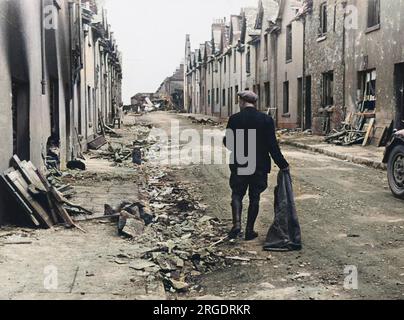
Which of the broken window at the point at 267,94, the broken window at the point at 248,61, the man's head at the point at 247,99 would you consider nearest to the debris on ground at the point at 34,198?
the man's head at the point at 247,99

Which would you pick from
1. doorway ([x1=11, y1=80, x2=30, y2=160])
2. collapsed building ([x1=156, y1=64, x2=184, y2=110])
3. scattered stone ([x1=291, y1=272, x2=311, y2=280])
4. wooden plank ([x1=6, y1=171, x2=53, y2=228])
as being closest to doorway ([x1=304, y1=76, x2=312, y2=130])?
doorway ([x1=11, y1=80, x2=30, y2=160])

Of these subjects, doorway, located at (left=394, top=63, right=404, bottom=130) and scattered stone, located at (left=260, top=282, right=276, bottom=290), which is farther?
doorway, located at (left=394, top=63, right=404, bottom=130)

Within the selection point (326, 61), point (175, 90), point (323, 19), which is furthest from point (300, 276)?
point (175, 90)

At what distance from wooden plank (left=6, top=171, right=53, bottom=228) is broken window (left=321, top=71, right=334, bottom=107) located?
1731 centimetres

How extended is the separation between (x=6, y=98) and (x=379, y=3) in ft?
47.2

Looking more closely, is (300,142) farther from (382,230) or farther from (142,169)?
(382,230)

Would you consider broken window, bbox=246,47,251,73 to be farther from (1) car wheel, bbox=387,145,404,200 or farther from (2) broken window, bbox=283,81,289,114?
(1) car wheel, bbox=387,145,404,200

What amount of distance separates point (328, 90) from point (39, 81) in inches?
616

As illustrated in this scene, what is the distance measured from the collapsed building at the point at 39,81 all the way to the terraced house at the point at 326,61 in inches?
377

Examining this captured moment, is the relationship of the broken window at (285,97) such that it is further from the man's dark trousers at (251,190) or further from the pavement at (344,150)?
the man's dark trousers at (251,190)

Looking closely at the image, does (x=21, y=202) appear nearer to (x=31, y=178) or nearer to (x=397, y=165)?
(x=31, y=178)

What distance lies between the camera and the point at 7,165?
285 inches

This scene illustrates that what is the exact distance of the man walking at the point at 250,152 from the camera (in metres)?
6.33

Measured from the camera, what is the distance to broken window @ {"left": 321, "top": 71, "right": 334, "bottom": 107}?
73.3ft
